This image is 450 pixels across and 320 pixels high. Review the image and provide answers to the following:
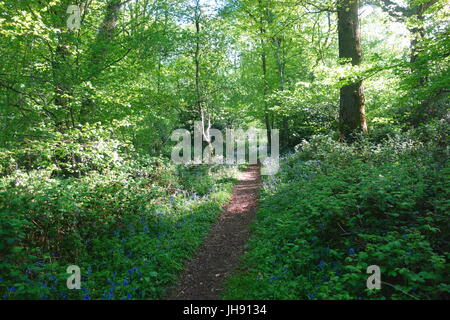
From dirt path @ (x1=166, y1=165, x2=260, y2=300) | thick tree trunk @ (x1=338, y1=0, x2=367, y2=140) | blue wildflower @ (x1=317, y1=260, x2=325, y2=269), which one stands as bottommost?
dirt path @ (x1=166, y1=165, x2=260, y2=300)

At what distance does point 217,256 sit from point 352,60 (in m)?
8.75

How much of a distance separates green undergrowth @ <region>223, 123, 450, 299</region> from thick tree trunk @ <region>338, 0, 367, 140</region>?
3288 mm

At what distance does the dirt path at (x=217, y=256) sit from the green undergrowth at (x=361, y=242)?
1.13 ft

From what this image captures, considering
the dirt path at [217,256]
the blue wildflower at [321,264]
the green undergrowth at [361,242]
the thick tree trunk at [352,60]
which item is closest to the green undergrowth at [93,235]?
the dirt path at [217,256]

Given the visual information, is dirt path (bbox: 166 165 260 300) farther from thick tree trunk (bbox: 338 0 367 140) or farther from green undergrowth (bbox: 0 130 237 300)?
thick tree trunk (bbox: 338 0 367 140)

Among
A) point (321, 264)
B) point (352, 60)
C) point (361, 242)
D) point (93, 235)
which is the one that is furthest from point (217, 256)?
point (352, 60)

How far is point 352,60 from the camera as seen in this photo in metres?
9.70

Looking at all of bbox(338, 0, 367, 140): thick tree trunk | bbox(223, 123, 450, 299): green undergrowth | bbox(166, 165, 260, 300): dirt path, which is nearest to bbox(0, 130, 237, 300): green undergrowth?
bbox(166, 165, 260, 300): dirt path

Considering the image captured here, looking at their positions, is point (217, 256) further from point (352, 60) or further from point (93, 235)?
point (352, 60)

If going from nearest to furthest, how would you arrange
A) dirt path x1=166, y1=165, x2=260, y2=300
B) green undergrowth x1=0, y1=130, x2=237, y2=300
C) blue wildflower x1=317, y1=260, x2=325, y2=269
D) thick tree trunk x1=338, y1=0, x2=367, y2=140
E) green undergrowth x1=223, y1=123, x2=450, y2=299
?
green undergrowth x1=223, y1=123, x2=450, y2=299, green undergrowth x1=0, y1=130, x2=237, y2=300, blue wildflower x1=317, y1=260, x2=325, y2=269, dirt path x1=166, y1=165, x2=260, y2=300, thick tree trunk x1=338, y1=0, x2=367, y2=140

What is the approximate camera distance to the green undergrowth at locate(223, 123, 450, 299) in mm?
3359

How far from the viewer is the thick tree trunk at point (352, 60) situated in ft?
31.7

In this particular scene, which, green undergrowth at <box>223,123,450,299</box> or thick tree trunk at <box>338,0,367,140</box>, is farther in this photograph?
thick tree trunk at <box>338,0,367,140</box>
